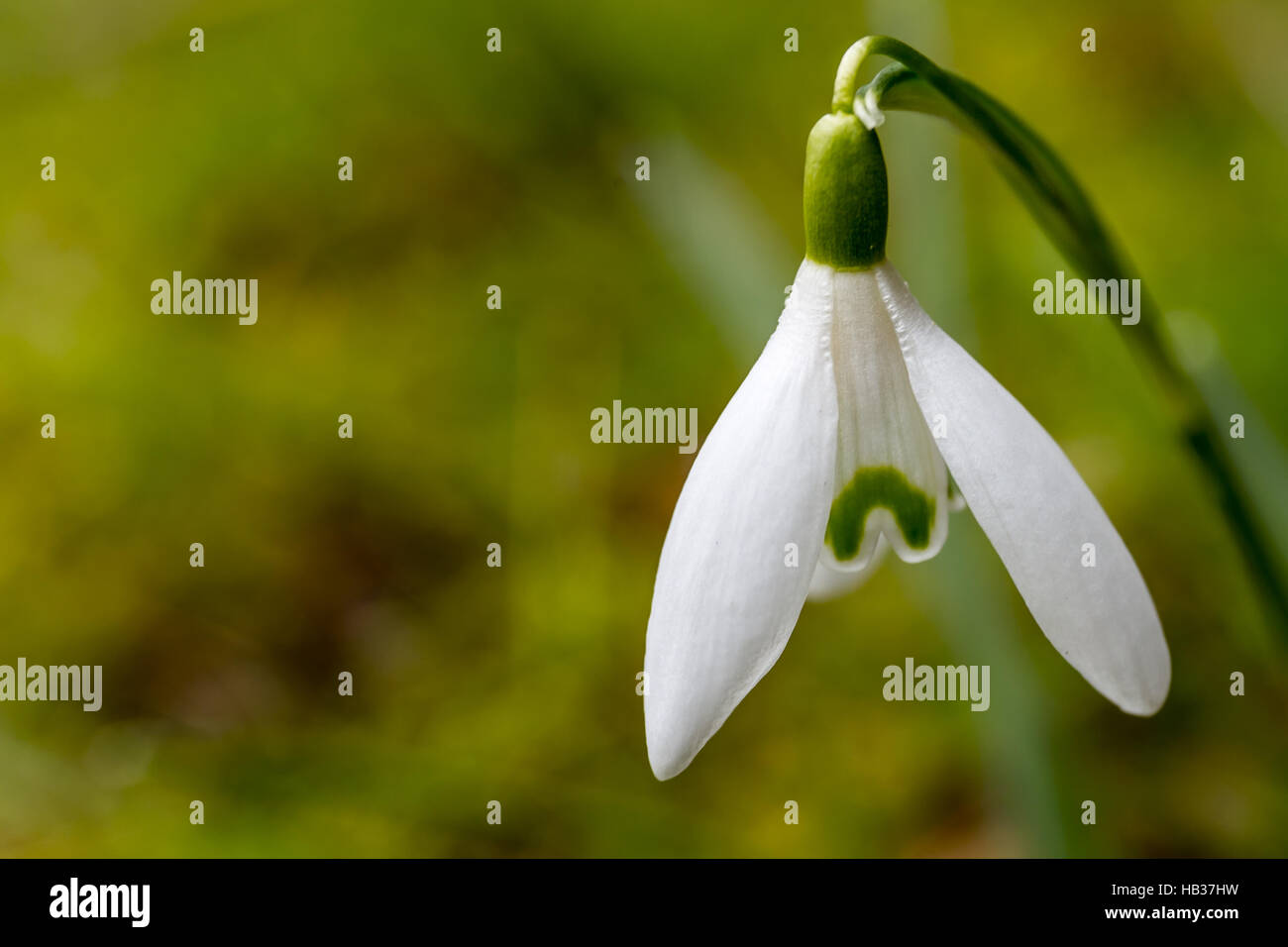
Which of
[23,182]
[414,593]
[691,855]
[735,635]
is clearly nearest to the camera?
[735,635]

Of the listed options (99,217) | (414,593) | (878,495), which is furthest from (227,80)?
(878,495)

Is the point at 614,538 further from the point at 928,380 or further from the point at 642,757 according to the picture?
the point at 928,380

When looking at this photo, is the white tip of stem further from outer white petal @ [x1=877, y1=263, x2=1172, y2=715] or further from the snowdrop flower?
outer white petal @ [x1=877, y1=263, x2=1172, y2=715]

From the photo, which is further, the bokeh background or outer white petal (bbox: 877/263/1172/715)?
the bokeh background

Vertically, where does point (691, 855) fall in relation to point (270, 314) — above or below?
below

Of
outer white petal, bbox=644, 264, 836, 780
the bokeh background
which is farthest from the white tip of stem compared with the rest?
the bokeh background

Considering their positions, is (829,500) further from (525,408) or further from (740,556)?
(525,408)

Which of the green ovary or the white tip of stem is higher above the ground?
the white tip of stem

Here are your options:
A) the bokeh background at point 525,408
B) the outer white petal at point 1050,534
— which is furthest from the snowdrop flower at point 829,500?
the bokeh background at point 525,408
